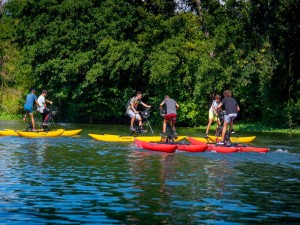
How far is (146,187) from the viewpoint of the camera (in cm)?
1567

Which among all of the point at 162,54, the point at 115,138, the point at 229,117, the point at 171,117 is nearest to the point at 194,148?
the point at 229,117

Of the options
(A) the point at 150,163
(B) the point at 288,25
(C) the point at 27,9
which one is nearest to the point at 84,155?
(A) the point at 150,163

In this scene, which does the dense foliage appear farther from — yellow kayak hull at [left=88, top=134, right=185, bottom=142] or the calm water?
the calm water

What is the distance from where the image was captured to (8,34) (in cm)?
6344

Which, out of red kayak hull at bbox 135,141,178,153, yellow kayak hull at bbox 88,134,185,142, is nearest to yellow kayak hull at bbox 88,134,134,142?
yellow kayak hull at bbox 88,134,185,142

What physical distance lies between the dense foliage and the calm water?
20376 mm

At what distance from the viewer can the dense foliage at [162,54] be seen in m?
44.8

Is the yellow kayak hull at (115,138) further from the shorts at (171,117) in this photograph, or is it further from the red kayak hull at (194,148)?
the red kayak hull at (194,148)

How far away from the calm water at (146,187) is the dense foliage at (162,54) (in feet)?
66.8

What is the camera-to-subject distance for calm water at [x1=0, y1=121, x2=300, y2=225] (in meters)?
12.2

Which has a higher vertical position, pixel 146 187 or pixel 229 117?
pixel 229 117

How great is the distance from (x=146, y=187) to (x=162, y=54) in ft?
117

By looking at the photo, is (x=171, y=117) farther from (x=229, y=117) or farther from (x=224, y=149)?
(x=224, y=149)

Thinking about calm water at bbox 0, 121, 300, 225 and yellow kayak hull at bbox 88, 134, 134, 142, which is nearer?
calm water at bbox 0, 121, 300, 225
